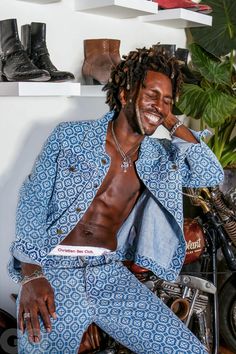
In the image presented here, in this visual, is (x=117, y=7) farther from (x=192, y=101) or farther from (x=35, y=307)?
(x=35, y=307)

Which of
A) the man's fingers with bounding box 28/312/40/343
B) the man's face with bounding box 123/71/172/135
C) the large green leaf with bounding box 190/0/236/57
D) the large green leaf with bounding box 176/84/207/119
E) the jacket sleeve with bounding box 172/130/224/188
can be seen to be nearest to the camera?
the man's fingers with bounding box 28/312/40/343

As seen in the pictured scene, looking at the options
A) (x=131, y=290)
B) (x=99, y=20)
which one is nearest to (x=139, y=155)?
(x=131, y=290)

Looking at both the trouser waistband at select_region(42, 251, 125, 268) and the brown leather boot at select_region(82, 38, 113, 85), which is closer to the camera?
the trouser waistband at select_region(42, 251, 125, 268)

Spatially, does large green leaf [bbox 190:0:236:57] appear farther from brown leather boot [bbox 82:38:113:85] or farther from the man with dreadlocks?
the man with dreadlocks

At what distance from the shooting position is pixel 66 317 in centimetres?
142

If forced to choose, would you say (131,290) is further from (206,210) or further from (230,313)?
(230,313)

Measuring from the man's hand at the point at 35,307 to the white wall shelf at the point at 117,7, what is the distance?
44.7 inches

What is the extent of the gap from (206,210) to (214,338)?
1.55ft

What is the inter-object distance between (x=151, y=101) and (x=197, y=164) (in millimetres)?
255

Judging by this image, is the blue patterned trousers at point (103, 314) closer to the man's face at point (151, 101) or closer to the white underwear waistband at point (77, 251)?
the white underwear waistband at point (77, 251)

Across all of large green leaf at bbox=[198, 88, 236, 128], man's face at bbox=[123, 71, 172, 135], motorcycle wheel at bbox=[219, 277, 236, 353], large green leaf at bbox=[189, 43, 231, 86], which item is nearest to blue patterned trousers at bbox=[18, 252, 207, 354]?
man's face at bbox=[123, 71, 172, 135]

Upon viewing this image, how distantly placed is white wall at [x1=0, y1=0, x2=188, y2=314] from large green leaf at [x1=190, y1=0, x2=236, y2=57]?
60cm

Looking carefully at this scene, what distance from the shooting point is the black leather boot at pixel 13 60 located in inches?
65.1

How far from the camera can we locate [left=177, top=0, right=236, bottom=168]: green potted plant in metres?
2.30
